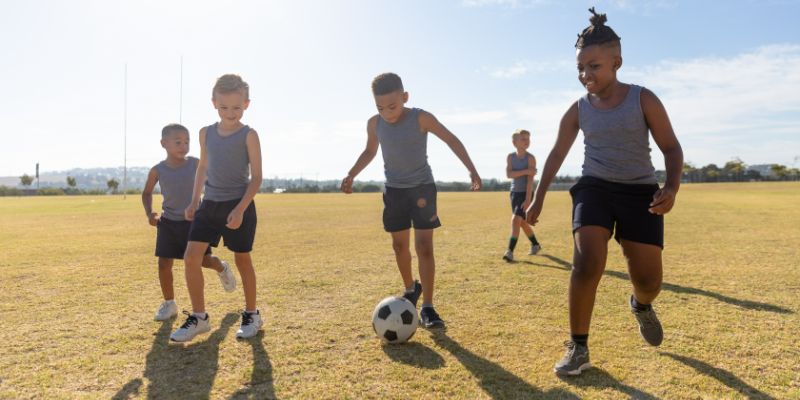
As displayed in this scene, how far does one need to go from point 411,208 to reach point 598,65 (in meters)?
2.03

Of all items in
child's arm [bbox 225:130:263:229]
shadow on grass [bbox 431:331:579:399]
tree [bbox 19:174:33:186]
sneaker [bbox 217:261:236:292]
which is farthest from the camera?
tree [bbox 19:174:33:186]

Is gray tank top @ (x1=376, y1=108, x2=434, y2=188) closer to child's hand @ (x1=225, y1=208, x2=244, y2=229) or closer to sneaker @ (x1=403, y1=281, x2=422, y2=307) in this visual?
sneaker @ (x1=403, y1=281, x2=422, y2=307)

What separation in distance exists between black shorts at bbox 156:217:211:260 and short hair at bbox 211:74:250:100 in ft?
4.87

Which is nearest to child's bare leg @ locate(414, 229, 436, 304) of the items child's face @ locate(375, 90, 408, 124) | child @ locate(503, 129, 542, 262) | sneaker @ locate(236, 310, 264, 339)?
child's face @ locate(375, 90, 408, 124)

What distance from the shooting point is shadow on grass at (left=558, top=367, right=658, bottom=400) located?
3033 millimetres

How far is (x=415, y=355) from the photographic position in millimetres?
3760

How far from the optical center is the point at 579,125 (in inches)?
147

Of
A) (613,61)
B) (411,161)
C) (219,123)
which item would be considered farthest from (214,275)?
(613,61)

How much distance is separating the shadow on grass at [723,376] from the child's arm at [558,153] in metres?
1.39

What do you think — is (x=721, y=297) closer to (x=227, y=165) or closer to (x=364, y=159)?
(x=364, y=159)

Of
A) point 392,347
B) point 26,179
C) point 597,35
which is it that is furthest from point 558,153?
point 26,179

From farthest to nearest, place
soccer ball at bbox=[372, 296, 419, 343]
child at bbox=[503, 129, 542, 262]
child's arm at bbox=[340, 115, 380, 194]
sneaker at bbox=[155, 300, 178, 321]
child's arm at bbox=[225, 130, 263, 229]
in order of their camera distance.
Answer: child at bbox=[503, 129, 542, 262], child's arm at bbox=[340, 115, 380, 194], sneaker at bbox=[155, 300, 178, 321], child's arm at bbox=[225, 130, 263, 229], soccer ball at bbox=[372, 296, 419, 343]

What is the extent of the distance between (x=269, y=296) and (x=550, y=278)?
3.52 meters

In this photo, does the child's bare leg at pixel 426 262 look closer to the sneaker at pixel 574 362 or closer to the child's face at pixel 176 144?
the sneaker at pixel 574 362
